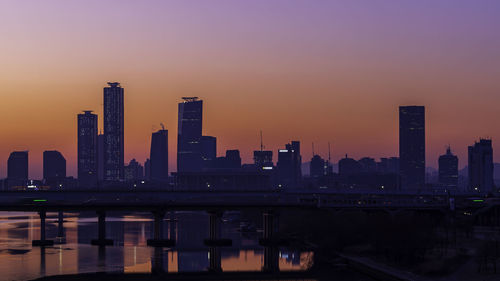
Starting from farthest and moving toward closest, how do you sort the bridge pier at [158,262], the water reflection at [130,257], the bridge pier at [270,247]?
the bridge pier at [270,247] → the water reflection at [130,257] → the bridge pier at [158,262]

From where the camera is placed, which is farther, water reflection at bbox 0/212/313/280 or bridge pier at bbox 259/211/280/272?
bridge pier at bbox 259/211/280/272

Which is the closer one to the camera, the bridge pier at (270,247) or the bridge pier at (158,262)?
the bridge pier at (158,262)

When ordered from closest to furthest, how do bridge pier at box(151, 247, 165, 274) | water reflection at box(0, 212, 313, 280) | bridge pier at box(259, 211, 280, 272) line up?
bridge pier at box(151, 247, 165, 274) < water reflection at box(0, 212, 313, 280) < bridge pier at box(259, 211, 280, 272)

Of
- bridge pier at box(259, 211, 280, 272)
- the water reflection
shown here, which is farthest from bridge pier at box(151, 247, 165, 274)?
bridge pier at box(259, 211, 280, 272)

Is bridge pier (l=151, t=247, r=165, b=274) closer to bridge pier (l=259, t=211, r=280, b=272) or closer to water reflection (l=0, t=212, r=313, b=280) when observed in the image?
water reflection (l=0, t=212, r=313, b=280)

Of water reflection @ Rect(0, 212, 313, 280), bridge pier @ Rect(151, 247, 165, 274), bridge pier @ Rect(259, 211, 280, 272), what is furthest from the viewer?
bridge pier @ Rect(259, 211, 280, 272)

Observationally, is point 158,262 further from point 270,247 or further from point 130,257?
point 270,247

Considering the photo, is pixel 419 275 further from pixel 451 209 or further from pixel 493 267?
pixel 451 209

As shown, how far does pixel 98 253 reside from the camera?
121 meters

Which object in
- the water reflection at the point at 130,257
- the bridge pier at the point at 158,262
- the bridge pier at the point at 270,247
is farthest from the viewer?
the bridge pier at the point at 270,247

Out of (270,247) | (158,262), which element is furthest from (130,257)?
(270,247)

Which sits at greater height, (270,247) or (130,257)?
(130,257)

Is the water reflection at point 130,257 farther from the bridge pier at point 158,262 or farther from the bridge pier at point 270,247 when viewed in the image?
the bridge pier at point 270,247

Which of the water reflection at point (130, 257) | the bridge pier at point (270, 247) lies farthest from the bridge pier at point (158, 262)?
the bridge pier at point (270, 247)
